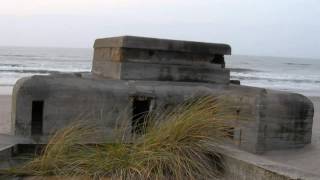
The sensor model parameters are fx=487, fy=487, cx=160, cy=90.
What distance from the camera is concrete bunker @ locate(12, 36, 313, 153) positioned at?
258 inches

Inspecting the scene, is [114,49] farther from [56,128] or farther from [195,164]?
[195,164]

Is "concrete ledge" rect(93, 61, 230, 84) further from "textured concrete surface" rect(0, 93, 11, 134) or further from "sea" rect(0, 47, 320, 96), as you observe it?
"sea" rect(0, 47, 320, 96)

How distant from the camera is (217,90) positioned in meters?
7.36

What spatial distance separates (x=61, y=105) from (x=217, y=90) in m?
2.33

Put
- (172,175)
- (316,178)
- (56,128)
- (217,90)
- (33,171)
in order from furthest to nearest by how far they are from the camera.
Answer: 1. (217,90)
2. (56,128)
3. (33,171)
4. (172,175)
5. (316,178)

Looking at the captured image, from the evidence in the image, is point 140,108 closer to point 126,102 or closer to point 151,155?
point 126,102

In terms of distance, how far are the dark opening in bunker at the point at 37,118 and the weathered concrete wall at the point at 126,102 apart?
0.24ft

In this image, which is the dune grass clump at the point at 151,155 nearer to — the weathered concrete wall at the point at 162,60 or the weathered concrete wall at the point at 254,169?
the weathered concrete wall at the point at 254,169

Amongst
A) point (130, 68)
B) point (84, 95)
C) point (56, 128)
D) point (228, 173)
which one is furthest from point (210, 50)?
point (228, 173)

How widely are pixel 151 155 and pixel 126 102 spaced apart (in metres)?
2.63

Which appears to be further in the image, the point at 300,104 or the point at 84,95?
the point at 300,104

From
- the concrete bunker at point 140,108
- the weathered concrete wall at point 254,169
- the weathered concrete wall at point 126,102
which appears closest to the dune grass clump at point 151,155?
the weathered concrete wall at point 254,169

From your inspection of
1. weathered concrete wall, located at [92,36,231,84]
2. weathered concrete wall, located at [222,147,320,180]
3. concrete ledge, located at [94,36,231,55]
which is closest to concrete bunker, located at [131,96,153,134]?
weathered concrete wall, located at [92,36,231,84]

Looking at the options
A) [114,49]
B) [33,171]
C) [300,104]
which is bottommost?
[33,171]
